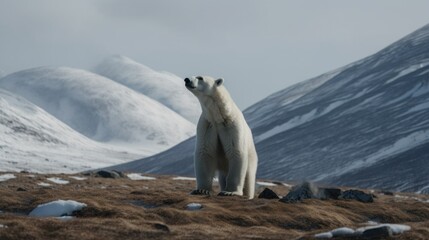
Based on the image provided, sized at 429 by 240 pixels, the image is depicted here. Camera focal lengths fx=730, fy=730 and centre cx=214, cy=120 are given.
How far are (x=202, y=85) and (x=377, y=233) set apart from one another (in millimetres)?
9178

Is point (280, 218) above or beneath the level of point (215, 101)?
beneath

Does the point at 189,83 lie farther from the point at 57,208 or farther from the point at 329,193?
the point at 329,193

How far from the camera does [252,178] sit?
29922 millimetres

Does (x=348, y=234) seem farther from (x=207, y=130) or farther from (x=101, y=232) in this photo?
(x=207, y=130)

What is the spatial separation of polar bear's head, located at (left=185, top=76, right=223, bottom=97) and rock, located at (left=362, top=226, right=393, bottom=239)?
8.93 metres

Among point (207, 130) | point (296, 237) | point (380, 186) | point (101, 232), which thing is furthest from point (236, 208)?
point (380, 186)

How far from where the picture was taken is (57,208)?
25047 millimetres

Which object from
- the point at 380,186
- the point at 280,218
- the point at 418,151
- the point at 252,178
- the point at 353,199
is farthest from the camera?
the point at 418,151

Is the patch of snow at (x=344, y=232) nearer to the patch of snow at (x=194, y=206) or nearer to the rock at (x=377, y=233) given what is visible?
the rock at (x=377, y=233)

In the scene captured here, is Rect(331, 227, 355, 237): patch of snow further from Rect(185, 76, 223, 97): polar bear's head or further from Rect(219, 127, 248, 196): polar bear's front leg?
Rect(185, 76, 223, 97): polar bear's head

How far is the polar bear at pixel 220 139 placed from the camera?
89.3 feet

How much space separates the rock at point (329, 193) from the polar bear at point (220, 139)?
709cm

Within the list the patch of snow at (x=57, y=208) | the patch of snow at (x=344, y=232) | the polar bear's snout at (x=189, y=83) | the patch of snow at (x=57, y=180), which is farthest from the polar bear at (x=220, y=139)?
the patch of snow at (x=57, y=180)

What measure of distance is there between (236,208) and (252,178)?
3.35 metres
